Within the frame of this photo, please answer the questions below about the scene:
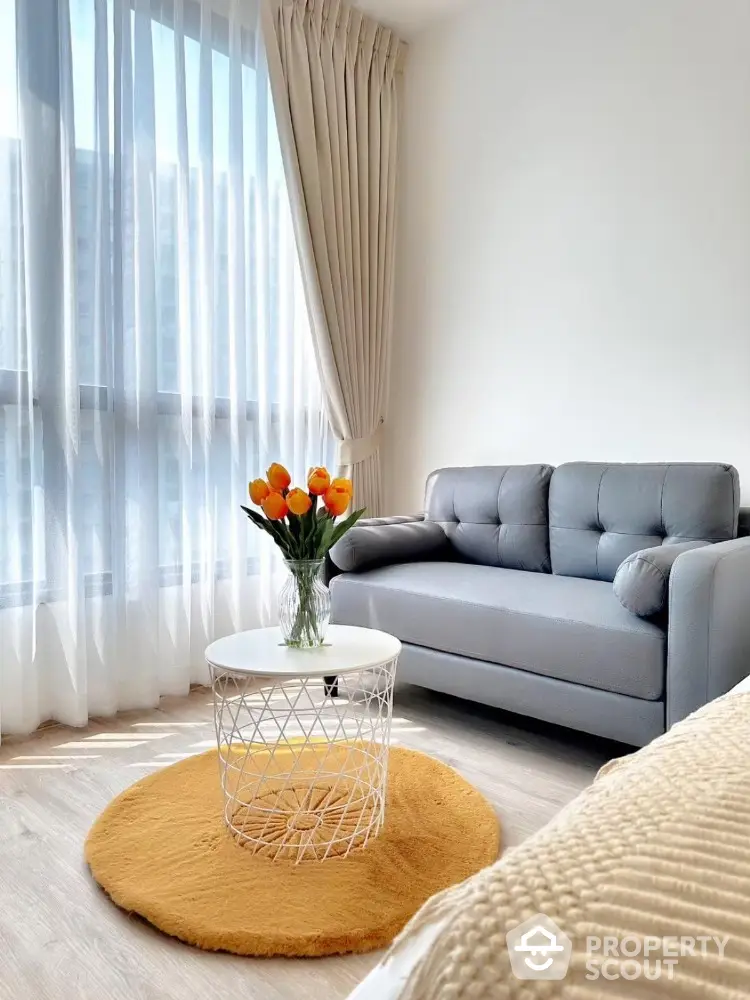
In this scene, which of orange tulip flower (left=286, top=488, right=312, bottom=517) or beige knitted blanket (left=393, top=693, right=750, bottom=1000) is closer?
beige knitted blanket (left=393, top=693, right=750, bottom=1000)

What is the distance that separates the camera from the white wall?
101 inches

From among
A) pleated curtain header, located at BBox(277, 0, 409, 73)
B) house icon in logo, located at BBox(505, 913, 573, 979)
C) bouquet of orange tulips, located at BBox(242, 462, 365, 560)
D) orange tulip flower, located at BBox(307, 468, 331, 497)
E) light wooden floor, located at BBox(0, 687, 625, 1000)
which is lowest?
light wooden floor, located at BBox(0, 687, 625, 1000)

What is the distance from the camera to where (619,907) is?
41 centimetres

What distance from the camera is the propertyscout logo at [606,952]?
370mm

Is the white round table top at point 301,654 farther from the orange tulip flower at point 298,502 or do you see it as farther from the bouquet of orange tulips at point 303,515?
the orange tulip flower at point 298,502

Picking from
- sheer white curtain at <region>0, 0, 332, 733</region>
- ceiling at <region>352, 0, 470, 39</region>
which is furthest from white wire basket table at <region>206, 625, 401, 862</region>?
ceiling at <region>352, 0, 470, 39</region>

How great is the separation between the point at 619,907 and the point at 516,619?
1.69 metres

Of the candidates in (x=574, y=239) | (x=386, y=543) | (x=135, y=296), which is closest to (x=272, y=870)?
(x=386, y=543)

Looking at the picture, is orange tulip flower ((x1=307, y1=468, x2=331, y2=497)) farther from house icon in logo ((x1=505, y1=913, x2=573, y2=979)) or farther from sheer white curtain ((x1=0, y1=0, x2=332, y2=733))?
house icon in logo ((x1=505, y1=913, x2=573, y2=979))

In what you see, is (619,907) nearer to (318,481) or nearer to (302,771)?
(318,481)

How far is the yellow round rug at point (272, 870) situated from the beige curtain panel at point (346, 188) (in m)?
1.91

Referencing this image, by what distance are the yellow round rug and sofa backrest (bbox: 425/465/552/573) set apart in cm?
108

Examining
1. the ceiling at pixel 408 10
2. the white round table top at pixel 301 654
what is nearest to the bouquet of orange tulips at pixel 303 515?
the white round table top at pixel 301 654

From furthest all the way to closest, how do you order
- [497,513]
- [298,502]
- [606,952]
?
[497,513]
[298,502]
[606,952]
